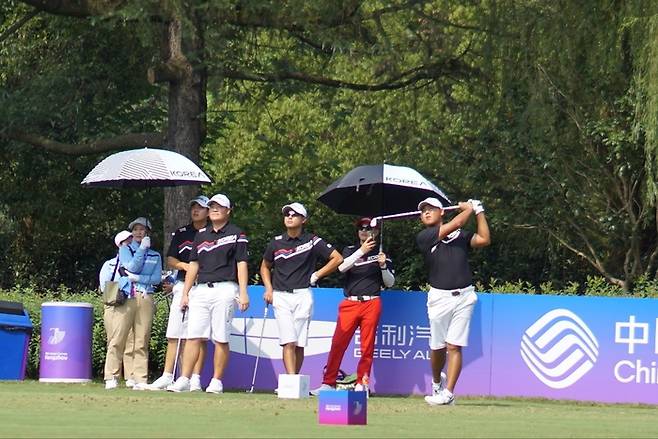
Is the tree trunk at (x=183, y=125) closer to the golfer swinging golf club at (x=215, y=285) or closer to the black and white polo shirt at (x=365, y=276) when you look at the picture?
the golfer swinging golf club at (x=215, y=285)

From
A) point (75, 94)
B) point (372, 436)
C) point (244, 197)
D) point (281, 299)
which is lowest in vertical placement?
point (372, 436)

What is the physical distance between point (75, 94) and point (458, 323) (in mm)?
12467

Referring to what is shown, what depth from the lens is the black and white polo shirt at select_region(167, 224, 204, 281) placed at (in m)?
16.8

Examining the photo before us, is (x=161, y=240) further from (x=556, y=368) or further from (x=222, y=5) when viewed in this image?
(x=556, y=368)

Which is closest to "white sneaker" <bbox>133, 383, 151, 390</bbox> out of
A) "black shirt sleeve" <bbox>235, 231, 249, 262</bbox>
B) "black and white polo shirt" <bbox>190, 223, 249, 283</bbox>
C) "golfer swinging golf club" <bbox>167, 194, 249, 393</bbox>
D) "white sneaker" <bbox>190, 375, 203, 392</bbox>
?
"golfer swinging golf club" <bbox>167, 194, 249, 393</bbox>

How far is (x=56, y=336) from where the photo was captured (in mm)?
17766

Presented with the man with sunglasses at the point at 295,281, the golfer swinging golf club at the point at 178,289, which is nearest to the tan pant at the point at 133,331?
the golfer swinging golf club at the point at 178,289

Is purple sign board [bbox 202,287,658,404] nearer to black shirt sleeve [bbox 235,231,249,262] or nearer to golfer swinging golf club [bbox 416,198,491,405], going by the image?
black shirt sleeve [bbox 235,231,249,262]

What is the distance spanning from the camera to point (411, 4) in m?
22.7

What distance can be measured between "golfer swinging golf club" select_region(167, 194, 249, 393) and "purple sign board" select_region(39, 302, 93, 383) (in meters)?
1.95

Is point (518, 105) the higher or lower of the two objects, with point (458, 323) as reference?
higher

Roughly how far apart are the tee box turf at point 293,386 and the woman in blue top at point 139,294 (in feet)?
6.27

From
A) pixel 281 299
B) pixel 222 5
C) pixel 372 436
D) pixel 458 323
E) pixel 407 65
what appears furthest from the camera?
pixel 407 65

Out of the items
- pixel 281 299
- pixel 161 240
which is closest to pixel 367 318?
pixel 281 299
